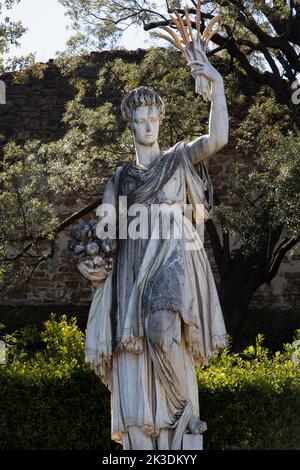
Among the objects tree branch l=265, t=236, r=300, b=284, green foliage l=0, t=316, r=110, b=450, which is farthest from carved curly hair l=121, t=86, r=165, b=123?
tree branch l=265, t=236, r=300, b=284

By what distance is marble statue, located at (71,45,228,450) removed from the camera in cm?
686

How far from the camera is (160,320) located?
6.81 metres

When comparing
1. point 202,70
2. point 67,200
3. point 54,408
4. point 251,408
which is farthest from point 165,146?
point 202,70

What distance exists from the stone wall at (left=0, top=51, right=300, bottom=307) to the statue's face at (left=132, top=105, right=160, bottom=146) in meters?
8.84

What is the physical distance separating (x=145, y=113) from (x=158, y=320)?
51.3 inches

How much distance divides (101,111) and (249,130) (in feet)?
6.08

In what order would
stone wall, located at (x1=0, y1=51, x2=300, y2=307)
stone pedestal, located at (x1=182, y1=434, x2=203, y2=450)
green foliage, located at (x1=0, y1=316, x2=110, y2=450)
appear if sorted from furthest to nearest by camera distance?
stone wall, located at (x1=0, y1=51, x2=300, y2=307) < green foliage, located at (x1=0, y1=316, x2=110, y2=450) < stone pedestal, located at (x1=182, y1=434, x2=203, y2=450)

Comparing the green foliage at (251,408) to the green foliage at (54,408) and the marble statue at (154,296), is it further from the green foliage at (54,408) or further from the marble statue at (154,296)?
the marble statue at (154,296)

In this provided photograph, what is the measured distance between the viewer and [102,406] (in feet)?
31.1

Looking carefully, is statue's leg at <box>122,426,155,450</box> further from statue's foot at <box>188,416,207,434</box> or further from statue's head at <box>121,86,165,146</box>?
statue's head at <box>121,86,165,146</box>

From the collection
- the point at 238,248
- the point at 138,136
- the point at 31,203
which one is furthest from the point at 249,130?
the point at 138,136

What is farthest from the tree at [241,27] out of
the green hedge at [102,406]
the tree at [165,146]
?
the green hedge at [102,406]

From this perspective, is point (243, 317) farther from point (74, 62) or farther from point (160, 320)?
point (160, 320)

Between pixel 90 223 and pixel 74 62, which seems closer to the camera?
pixel 90 223
